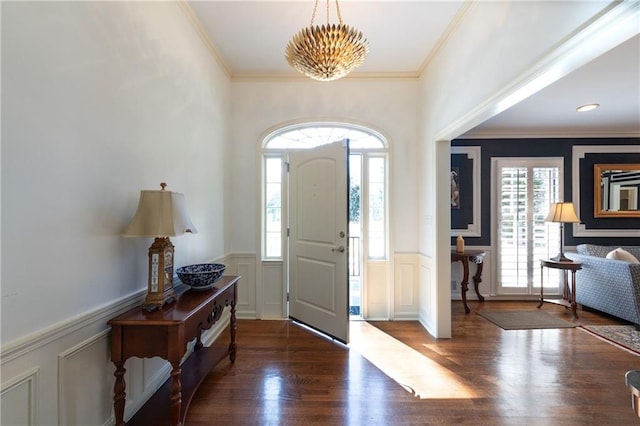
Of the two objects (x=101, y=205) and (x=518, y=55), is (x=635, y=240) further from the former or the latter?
(x=101, y=205)

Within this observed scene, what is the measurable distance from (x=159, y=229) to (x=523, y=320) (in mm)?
4063

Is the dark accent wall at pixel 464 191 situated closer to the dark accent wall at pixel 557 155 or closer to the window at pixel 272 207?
the dark accent wall at pixel 557 155

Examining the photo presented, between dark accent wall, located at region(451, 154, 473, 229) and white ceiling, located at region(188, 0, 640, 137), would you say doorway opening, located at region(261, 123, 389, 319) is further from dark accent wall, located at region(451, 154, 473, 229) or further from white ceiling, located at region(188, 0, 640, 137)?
dark accent wall, located at region(451, 154, 473, 229)

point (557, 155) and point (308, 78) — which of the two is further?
point (557, 155)

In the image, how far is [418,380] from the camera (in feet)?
6.93

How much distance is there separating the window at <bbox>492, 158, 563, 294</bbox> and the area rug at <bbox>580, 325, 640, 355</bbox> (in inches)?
44.1

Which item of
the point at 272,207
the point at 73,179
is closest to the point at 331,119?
the point at 272,207

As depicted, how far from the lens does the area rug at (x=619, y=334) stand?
263cm

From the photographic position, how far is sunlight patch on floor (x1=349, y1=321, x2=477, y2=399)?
78.4 inches

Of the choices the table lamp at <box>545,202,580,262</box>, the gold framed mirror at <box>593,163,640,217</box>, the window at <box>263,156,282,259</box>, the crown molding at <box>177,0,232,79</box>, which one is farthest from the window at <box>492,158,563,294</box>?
the crown molding at <box>177,0,232,79</box>

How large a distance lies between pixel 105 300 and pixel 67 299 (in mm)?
234

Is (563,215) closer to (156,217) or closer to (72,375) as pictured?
(156,217)

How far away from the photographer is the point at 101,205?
55.1 inches

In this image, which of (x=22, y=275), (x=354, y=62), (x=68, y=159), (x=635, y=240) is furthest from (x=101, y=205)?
(x=635, y=240)
